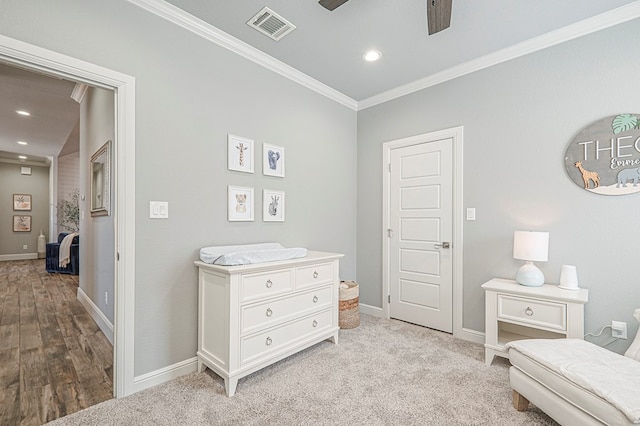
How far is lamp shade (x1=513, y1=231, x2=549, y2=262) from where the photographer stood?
7.48 ft

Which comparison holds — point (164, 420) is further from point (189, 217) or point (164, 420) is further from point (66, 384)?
point (189, 217)

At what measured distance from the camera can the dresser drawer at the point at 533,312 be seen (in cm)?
208

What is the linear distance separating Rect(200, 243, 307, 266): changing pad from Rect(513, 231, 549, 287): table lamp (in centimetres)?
175

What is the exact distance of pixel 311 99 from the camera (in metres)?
3.30

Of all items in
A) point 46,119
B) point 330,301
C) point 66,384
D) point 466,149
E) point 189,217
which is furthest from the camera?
point 46,119

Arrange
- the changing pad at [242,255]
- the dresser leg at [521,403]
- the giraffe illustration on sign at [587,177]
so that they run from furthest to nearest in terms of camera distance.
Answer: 1. the giraffe illustration on sign at [587,177]
2. the changing pad at [242,255]
3. the dresser leg at [521,403]

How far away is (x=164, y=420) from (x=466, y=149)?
10.6 feet

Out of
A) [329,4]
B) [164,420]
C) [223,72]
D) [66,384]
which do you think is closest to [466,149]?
[329,4]

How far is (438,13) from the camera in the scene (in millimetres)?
1718

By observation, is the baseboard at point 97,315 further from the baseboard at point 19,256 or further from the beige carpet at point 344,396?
the baseboard at point 19,256

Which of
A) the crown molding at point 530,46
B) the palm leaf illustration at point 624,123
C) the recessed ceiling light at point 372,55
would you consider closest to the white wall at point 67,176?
the recessed ceiling light at point 372,55

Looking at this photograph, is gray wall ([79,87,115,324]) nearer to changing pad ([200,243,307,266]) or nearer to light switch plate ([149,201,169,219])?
light switch plate ([149,201,169,219])

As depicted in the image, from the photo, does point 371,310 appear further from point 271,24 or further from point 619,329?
point 271,24

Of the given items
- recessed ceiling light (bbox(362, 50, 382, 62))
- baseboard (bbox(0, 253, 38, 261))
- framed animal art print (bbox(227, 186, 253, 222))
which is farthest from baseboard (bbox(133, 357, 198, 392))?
baseboard (bbox(0, 253, 38, 261))
